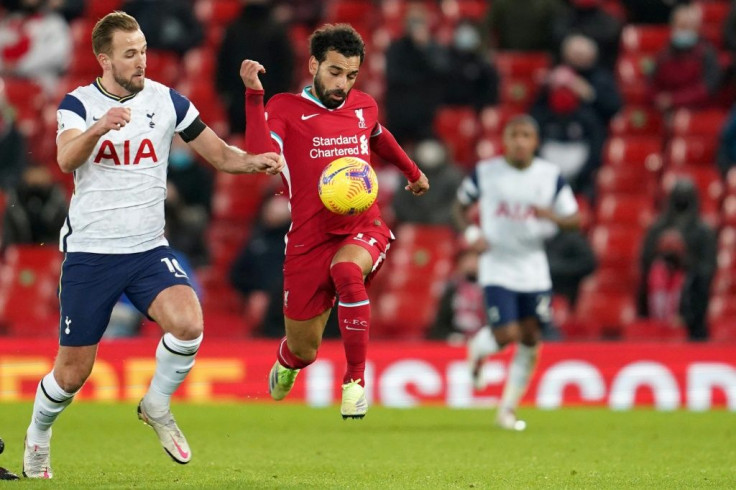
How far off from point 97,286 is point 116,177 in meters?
0.63

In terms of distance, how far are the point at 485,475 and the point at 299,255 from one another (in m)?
1.92

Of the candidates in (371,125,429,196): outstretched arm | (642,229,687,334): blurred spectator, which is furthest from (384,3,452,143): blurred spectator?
(371,125,429,196): outstretched arm

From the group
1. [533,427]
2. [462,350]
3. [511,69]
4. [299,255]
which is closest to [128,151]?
[299,255]

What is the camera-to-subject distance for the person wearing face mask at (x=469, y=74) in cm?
1808

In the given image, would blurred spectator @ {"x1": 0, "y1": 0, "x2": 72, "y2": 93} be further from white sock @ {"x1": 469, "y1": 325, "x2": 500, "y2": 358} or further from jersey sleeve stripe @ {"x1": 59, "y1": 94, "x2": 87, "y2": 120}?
jersey sleeve stripe @ {"x1": 59, "y1": 94, "x2": 87, "y2": 120}

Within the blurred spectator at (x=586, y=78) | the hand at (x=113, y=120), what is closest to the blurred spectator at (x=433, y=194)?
the blurred spectator at (x=586, y=78)

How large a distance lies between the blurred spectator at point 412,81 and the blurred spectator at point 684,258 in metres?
3.25

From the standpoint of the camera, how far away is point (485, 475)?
29.7 feet

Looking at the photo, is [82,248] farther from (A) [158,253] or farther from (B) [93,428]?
(B) [93,428]

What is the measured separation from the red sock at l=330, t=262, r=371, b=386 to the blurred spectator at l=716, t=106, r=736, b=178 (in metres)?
8.88

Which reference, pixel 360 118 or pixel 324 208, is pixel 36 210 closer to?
pixel 324 208

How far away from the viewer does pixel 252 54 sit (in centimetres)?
1805

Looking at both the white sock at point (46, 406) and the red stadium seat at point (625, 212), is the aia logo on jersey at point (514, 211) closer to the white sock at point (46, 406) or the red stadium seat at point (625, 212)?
the red stadium seat at point (625, 212)

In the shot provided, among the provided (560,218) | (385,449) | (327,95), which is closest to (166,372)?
(327,95)
